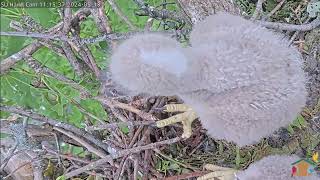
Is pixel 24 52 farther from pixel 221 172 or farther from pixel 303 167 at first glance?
pixel 303 167

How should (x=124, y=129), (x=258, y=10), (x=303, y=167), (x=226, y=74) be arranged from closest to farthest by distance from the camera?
(x=226, y=74) < (x=303, y=167) < (x=124, y=129) < (x=258, y=10)

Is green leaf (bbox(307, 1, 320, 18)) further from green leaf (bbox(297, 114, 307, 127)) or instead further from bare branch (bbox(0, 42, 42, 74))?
Result: bare branch (bbox(0, 42, 42, 74))

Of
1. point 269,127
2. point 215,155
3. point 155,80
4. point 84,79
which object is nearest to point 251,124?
point 269,127

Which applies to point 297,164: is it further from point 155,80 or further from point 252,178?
point 155,80

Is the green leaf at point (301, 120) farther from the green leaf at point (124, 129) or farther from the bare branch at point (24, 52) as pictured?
the bare branch at point (24, 52)

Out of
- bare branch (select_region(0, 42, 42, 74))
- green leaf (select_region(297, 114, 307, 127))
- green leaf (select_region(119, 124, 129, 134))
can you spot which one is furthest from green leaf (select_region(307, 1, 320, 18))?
bare branch (select_region(0, 42, 42, 74))

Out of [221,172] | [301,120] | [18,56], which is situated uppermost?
[18,56]

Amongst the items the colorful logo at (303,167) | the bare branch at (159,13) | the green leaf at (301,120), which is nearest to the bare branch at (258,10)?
the bare branch at (159,13)

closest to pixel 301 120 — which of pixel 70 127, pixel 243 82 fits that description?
pixel 243 82

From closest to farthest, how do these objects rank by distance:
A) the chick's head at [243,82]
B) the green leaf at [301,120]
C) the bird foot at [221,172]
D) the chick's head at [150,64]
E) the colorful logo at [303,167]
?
the chick's head at [150,64], the chick's head at [243,82], the colorful logo at [303,167], the bird foot at [221,172], the green leaf at [301,120]
